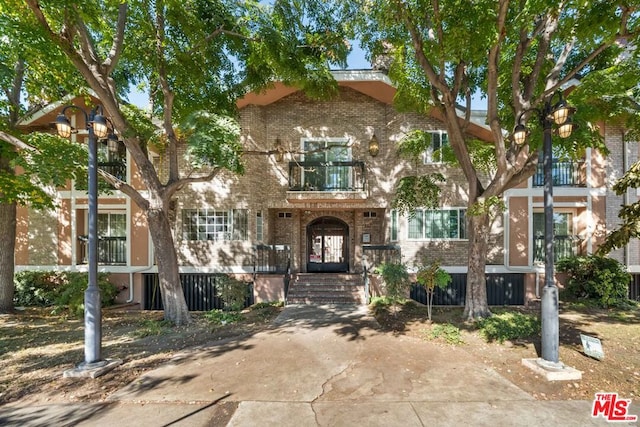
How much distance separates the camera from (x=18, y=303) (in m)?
11.3

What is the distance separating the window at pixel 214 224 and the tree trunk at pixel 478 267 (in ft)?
27.9

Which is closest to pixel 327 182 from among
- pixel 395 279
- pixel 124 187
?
pixel 395 279

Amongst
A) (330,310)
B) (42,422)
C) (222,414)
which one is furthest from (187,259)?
(222,414)

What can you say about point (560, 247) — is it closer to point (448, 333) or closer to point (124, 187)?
point (448, 333)

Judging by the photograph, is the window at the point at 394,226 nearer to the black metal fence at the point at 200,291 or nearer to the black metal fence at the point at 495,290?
the black metal fence at the point at 495,290

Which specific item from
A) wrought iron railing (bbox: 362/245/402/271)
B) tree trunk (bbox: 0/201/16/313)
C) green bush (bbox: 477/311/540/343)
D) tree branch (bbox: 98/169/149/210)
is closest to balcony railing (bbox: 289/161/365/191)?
wrought iron railing (bbox: 362/245/402/271)

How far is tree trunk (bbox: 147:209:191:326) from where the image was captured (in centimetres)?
803

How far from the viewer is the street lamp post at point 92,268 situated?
5.28m

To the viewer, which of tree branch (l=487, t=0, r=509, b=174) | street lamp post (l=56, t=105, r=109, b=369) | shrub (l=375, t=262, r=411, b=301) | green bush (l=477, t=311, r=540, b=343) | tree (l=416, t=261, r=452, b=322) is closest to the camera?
street lamp post (l=56, t=105, r=109, b=369)

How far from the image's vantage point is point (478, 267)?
794 centimetres

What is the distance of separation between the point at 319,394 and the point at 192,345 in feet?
12.2

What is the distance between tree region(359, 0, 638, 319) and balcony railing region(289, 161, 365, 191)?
3780 millimetres

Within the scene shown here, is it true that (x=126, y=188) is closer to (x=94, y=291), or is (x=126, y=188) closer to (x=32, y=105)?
(x=94, y=291)

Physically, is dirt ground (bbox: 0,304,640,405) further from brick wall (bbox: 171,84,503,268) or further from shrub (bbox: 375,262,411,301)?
brick wall (bbox: 171,84,503,268)
